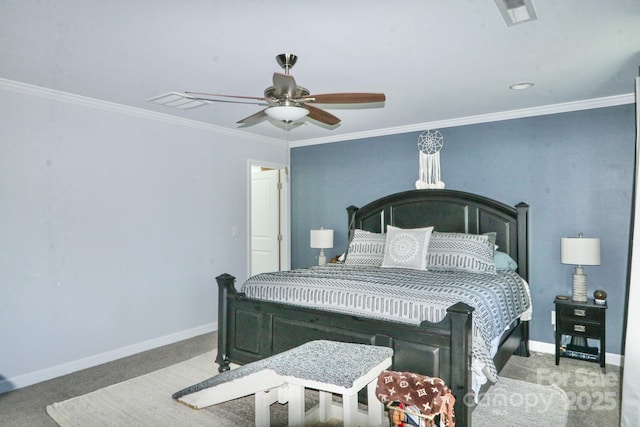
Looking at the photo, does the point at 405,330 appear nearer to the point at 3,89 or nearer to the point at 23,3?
the point at 23,3

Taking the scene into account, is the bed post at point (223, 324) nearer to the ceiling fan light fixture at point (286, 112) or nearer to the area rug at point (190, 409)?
the area rug at point (190, 409)

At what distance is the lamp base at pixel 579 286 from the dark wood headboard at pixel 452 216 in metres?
0.46

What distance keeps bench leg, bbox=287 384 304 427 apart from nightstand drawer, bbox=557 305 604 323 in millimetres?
2603

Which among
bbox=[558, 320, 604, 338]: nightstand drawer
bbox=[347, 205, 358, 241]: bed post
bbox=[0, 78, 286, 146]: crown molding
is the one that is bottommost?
bbox=[558, 320, 604, 338]: nightstand drawer

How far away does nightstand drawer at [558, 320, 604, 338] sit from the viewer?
3.49 metres

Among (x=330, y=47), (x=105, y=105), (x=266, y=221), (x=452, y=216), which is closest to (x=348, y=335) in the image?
(x=330, y=47)

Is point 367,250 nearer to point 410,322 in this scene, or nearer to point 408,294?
point 408,294

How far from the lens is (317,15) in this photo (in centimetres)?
215

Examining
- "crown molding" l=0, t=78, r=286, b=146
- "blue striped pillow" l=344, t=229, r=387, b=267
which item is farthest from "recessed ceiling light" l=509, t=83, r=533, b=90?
"crown molding" l=0, t=78, r=286, b=146

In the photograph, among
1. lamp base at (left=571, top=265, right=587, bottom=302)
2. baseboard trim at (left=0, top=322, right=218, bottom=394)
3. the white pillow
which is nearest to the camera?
baseboard trim at (left=0, top=322, right=218, bottom=394)

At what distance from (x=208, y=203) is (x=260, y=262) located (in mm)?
1631

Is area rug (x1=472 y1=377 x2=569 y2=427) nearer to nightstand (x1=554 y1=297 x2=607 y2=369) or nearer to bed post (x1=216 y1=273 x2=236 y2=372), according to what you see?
nightstand (x1=554 y1=297 x2=607 y2=369)

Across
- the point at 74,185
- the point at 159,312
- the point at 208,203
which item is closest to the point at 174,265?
the point at 159,312

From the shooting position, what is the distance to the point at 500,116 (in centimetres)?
427
